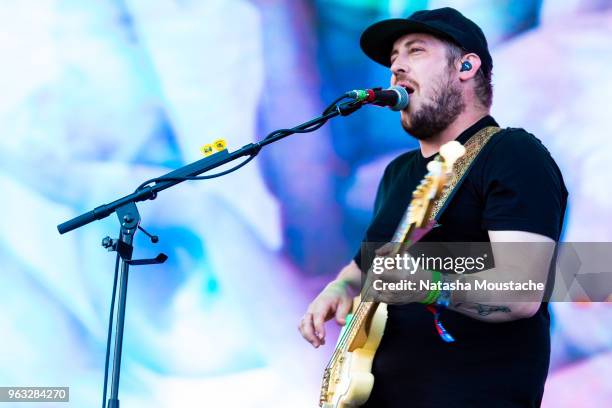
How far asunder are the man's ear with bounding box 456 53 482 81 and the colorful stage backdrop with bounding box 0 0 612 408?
2.29 feet

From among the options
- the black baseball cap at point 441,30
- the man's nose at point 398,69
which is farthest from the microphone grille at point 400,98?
the black baseball cap at point 441,30

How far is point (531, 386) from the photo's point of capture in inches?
74.8

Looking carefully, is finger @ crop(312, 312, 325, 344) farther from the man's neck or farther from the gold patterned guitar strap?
the man's neck

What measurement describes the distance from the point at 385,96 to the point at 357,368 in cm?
74

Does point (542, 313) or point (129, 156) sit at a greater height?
point (129, 156)

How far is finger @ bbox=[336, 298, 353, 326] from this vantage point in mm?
2211

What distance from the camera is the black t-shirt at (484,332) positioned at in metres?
1.85

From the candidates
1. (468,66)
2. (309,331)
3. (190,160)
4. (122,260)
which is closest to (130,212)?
(122,260)

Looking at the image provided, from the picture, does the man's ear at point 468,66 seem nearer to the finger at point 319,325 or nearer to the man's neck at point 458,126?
the man's neck at point 458,126

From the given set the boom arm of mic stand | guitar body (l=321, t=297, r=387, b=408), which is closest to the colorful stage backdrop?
guitar body (l=321, t=297, r=387, b=408)

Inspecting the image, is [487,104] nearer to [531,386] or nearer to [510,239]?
[510,239]

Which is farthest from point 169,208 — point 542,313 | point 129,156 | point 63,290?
point 542,313

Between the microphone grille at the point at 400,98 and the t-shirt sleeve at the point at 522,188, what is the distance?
294mm

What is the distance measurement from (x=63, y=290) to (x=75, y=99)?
836 mm
